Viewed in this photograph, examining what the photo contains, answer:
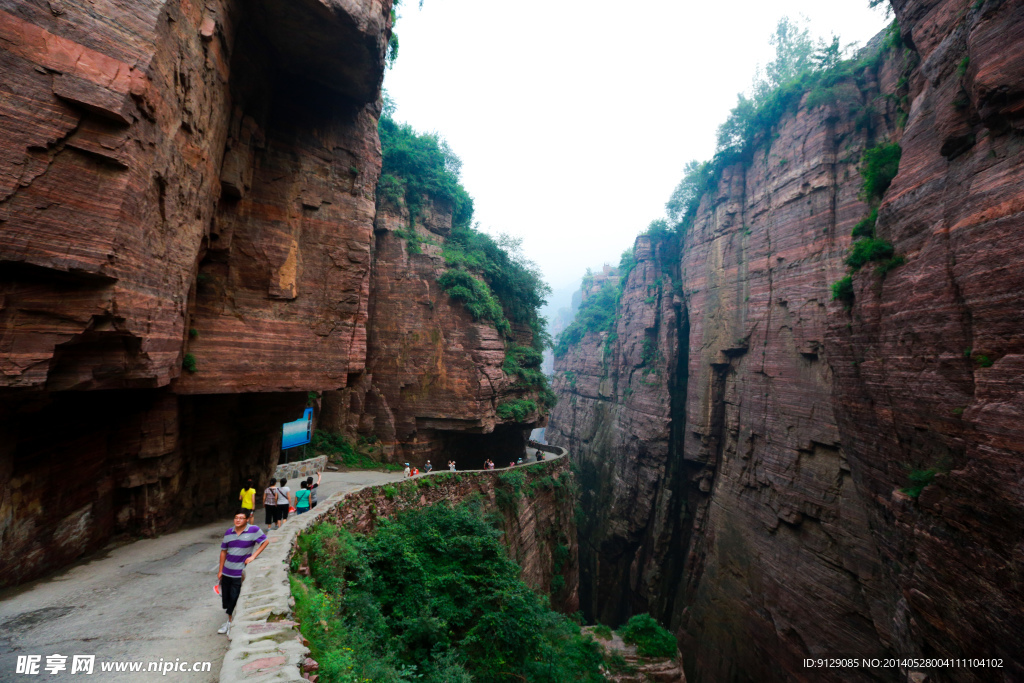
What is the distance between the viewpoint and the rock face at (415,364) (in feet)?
59.0

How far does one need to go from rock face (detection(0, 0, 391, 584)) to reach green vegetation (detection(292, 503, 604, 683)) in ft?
15.1

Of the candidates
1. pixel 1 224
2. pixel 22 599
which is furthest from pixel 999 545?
pixel 1 224

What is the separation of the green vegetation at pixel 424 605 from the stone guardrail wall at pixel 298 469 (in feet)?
13.4

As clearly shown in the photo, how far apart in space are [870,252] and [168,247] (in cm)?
1683

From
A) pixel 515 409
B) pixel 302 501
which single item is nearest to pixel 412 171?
pixel 515 409

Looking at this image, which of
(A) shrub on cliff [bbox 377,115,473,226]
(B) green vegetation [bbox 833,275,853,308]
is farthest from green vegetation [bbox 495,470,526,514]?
(B) green vegetation [bbox 833,275,853,308]

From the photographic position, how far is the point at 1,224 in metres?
5.27

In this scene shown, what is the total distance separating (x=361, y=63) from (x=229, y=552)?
12.1m

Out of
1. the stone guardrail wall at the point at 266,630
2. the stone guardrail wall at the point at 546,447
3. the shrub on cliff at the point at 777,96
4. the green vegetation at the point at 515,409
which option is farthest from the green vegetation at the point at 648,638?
the shrub on cliff at the point at 777,96

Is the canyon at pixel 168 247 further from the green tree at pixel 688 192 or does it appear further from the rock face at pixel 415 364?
the green tree at pixel 688 192

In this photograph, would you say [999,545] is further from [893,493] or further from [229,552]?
[229,552]

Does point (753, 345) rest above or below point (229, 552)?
above

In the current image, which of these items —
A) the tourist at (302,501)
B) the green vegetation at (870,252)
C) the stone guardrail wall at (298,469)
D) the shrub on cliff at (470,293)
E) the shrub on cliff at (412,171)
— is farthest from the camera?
the shrub on cliff at (412,171)

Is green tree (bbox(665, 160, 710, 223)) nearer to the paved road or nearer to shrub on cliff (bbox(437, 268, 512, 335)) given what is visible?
shrub on cliff (bbox(437, 268, 512, 335))
